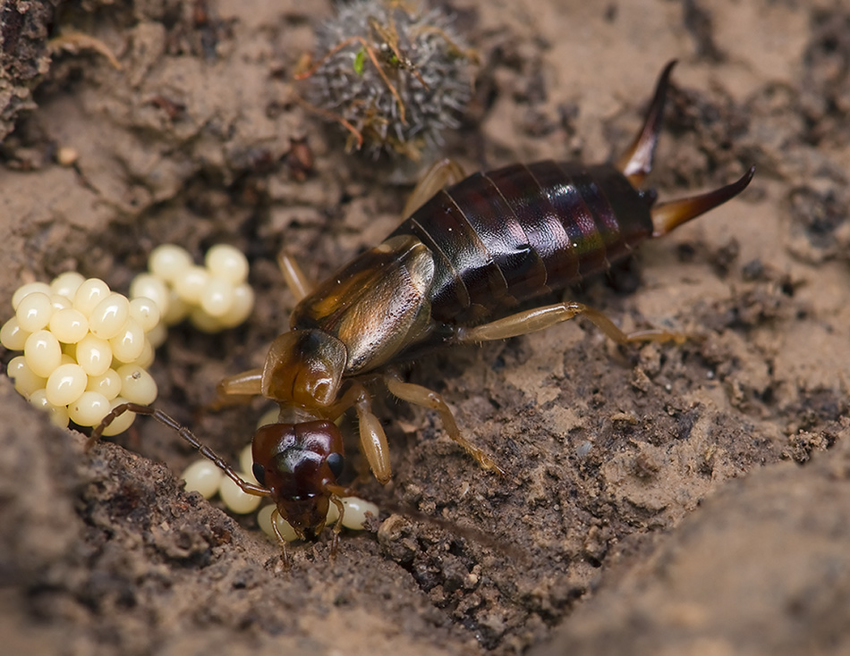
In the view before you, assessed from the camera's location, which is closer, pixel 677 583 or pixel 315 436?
pixel 677 583

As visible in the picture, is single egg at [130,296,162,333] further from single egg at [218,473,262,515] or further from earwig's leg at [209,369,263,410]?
single egg at [218,473,262,515]

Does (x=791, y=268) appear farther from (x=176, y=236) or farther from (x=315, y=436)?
(x=176, y=236)

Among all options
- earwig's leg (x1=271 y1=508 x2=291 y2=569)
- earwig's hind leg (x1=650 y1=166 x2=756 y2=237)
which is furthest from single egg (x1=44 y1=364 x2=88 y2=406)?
earwig's hind leg (x1=650 y1=166 x2=756 y2=237)

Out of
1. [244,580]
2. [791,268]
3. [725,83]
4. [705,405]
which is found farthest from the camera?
[725,83]

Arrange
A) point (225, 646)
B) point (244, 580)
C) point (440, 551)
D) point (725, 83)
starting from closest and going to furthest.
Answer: point (225, 646)
point (244, 580)
point (440, 551)
point (725, 83)

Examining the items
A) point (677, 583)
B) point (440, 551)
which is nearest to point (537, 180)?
point (440, 551)

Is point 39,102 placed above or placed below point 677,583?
above
